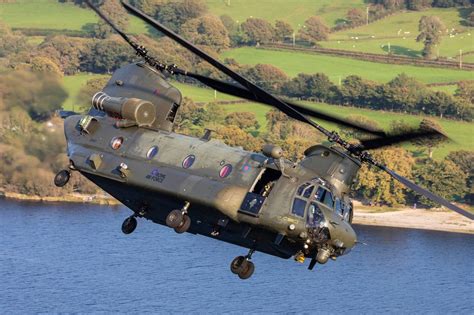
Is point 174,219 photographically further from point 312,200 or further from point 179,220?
point 312,200

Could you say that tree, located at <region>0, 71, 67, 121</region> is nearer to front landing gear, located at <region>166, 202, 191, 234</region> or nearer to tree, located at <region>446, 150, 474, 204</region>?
front landing gear, located at <region>166, 202, 191, 234</region>

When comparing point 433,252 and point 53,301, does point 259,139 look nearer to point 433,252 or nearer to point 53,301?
point 433,252

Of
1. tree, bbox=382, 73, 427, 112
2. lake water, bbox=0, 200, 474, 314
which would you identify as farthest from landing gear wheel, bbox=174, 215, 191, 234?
tree, bbox=382, 73, 427, 112

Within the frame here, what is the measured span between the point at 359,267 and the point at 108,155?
3153 inches

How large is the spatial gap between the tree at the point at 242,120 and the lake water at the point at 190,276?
91.8 feet

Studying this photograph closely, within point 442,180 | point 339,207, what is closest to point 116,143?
point 339,207

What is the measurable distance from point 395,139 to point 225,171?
7.96 m

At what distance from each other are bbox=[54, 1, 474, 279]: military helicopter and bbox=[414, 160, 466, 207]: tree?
104382 millimetres

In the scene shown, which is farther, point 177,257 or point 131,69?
point 177,257

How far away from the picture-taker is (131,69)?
64125 millimetres

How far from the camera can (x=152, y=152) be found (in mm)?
58750

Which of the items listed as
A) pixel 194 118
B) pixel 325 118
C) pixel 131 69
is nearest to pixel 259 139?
pixel 194 118

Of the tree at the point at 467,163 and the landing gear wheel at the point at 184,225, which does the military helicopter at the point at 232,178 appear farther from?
the tree at the point at 467,163

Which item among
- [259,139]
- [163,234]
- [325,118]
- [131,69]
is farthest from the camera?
[259,139]
